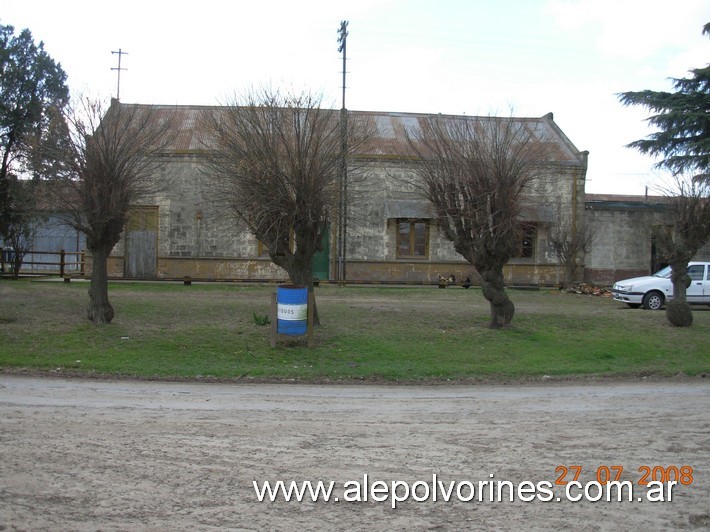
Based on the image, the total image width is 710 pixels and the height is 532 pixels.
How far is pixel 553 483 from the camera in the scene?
5.93m

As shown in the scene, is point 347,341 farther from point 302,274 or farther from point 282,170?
point 282,170

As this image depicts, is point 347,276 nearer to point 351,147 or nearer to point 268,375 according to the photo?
point 351,147

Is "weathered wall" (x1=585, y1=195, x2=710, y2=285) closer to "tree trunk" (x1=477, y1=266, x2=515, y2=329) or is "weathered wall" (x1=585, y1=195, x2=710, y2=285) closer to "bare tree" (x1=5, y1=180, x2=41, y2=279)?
"tree trunk" (x1=477, y1=266, x2=515, y2=329)

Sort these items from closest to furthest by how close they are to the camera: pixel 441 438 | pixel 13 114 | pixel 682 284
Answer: pixel 441 438 < pixel 682 284 < pixel 13 114

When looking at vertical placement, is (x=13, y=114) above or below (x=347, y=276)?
above

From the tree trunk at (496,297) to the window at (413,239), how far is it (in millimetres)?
13000

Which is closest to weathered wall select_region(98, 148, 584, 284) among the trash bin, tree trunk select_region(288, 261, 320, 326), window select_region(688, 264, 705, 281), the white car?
the white car

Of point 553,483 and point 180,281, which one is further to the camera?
point 180,281

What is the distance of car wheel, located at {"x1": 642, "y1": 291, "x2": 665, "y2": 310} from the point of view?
73.4 feet

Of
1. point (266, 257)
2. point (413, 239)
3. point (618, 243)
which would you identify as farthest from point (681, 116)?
point (266, 257)

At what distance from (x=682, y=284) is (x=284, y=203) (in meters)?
11.5

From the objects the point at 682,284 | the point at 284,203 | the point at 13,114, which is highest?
the point at 13,114

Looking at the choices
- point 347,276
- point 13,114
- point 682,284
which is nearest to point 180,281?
point 347,276

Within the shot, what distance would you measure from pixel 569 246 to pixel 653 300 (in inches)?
256
